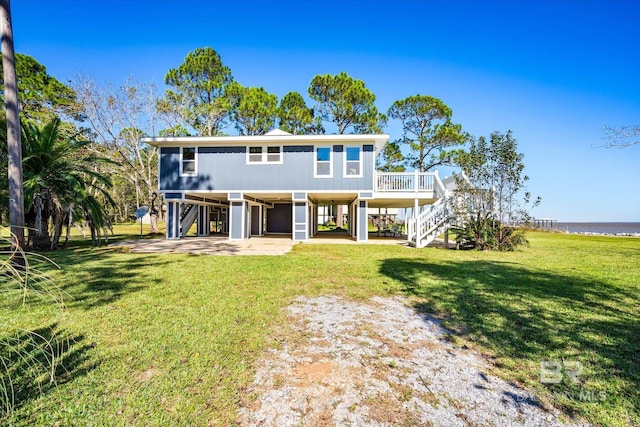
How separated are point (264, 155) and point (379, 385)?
40.0 feet

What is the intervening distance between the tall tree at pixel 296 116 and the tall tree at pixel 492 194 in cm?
1460

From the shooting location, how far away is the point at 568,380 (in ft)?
7.97

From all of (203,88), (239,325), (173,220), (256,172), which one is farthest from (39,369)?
(203,88)

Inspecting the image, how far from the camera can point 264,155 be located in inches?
530

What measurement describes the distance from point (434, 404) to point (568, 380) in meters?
1.24

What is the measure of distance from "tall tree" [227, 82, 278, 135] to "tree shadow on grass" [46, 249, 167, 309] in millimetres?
16443

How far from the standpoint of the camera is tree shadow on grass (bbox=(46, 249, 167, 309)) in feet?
14.5

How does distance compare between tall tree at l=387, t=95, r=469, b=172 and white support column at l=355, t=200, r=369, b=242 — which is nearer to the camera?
white support column at l=355, t=200, r=369, b=242

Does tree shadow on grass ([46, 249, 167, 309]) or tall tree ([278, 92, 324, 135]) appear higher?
tall tree ([278, 92, 324, 135])

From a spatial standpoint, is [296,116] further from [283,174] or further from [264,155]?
[283,174]

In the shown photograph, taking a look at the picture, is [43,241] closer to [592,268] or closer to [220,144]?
[220,144]

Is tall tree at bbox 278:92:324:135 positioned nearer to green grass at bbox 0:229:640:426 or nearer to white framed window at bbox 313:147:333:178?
white framed window at bbox 313:147:333:178

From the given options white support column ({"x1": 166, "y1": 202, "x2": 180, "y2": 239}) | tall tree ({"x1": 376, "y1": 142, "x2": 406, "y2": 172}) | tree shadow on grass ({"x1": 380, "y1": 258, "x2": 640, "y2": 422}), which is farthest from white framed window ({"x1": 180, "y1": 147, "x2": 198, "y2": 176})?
tall tree ({"x1": 376, "y1": 142, "x2": 406, "y2": 172})

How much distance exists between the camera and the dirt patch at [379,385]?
2.02 metres
